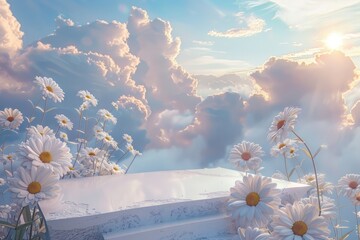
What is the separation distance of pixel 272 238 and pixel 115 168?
1455 millimetres

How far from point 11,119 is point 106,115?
659mm

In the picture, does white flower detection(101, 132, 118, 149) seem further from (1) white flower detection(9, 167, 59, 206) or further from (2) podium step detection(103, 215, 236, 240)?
(1) white flower detection(9, 167, 59, 206)

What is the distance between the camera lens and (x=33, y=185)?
0.99m

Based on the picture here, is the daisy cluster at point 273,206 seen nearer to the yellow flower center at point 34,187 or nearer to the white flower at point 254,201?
the white flower at point 254,201

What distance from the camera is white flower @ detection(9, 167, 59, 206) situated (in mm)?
966

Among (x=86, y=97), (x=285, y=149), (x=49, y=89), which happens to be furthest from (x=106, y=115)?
(x=285, y=149)

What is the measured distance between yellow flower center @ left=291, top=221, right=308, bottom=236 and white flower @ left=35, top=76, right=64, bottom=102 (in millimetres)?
1352

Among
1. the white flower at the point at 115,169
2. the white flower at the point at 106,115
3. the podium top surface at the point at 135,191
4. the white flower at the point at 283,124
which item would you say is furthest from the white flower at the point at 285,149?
the white flower at the point at 106,115

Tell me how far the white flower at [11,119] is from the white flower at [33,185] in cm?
90

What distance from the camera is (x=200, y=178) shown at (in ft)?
6.11

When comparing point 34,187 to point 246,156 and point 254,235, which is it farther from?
point 246,156

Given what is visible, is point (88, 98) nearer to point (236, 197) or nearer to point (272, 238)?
point (236, 197)

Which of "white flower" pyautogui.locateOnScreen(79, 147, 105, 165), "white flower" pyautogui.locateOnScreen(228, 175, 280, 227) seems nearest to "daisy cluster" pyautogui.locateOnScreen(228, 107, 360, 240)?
"white flower" pyautogui.locateOnScreen(228, 175, 280, 227)

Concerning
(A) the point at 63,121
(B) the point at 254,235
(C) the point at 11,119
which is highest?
(A) the point at 63,121
